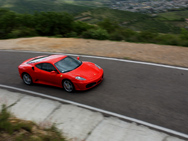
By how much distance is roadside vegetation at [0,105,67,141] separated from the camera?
5.39 meters

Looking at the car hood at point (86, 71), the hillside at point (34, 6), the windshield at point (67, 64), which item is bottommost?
the hillside at point (34, 6)

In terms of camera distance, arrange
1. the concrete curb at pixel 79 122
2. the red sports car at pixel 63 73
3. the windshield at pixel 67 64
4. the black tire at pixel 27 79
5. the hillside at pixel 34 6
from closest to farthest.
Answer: the concrete curb at pixel 79 122 → the red sports car at pixel 63 73 → the windshield at pixel 67 64 → the black tire at pixel 27 79 → the hillside at pixel 34 6

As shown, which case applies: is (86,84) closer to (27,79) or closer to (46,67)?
(46,67)

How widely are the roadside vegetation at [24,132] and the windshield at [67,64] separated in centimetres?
308

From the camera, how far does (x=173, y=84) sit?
28.1 feet

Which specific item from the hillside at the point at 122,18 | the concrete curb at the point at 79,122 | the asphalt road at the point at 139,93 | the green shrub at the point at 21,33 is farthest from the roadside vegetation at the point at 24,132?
the hillside at the point at 122,18

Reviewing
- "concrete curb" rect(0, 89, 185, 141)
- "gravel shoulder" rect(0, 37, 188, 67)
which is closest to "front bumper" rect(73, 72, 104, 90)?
"concrete curb" rect(0, 89, 185, 141)

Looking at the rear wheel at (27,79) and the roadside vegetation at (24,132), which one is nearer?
the roadside vegetation at (24,132)

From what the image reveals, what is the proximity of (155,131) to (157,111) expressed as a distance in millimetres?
1112

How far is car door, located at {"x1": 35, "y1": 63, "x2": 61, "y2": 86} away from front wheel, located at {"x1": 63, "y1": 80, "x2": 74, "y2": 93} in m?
0.29

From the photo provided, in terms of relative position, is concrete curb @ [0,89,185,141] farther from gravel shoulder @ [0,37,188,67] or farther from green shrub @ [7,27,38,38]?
green shrub @ [7,27,38,38]

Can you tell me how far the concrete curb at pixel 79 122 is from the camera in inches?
221

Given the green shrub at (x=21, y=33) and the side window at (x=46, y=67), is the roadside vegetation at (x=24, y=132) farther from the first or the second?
the green shrub at (x=21, y=33)

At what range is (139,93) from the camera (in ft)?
26.2
